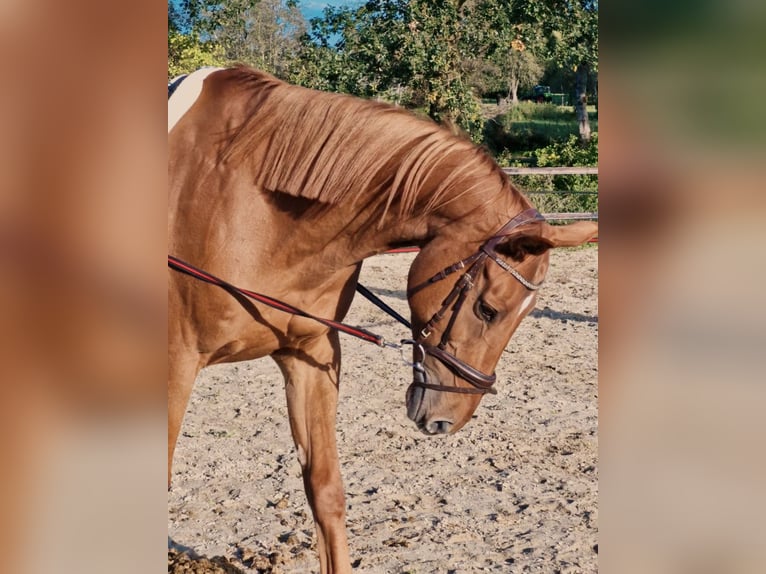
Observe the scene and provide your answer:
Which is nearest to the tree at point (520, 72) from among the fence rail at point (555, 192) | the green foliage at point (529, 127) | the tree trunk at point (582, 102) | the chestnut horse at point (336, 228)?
the green foliage at point (529, 127)

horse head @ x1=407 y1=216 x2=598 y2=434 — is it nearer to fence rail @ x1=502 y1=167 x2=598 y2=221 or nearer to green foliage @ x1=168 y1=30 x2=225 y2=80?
green foliage @ x1=168 y1=30 x2=225 y2=80

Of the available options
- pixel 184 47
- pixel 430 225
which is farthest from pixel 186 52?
pixel 430 225

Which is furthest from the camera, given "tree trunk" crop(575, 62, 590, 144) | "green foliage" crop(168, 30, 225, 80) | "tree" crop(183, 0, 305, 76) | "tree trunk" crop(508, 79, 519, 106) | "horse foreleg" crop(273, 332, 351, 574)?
"tree trunk" crop(508, 79, 519, 106)

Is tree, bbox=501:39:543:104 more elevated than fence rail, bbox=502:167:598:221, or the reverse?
tree, bbox=501:39:543:104

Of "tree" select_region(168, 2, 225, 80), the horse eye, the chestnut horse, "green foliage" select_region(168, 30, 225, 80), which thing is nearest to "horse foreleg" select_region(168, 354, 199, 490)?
the chestnut horse

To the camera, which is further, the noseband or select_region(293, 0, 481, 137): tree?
select_region(293, 0, 481, 137): tree

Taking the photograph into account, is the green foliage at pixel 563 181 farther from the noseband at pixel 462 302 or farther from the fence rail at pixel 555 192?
the noseband at pixel 462 302

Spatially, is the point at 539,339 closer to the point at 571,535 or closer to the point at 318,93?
the point at 571,535
